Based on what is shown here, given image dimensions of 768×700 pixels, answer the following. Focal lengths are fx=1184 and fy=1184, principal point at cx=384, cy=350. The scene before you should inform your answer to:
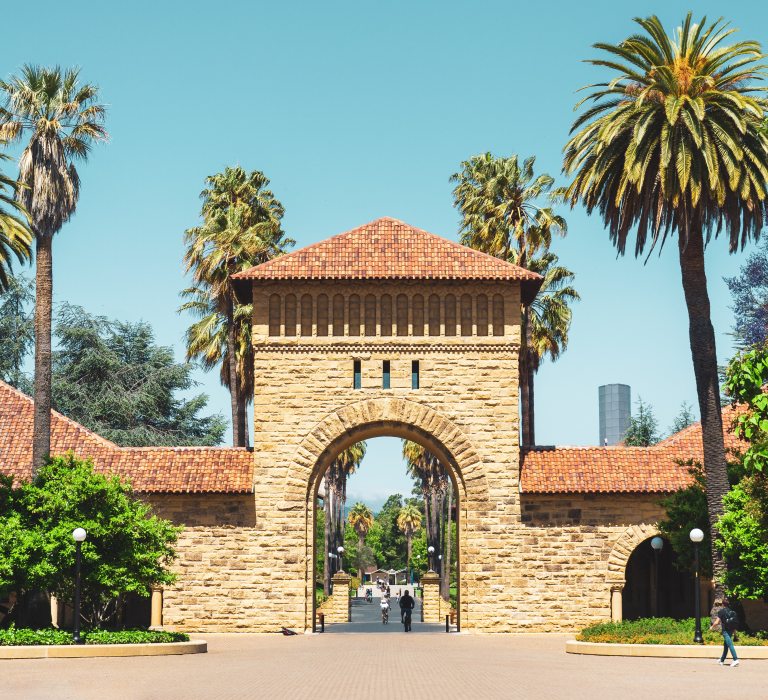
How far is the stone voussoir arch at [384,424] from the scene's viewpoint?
36.5m

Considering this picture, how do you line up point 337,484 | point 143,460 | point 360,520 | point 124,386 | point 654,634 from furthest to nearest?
point 360,520 → point 337,484 → point 124,386 → point 143,460 → point 654,634

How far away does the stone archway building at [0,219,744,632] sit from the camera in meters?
35.9

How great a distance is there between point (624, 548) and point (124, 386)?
114 feet

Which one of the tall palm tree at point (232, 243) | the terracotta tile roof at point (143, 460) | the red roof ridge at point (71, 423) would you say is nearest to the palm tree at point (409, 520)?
the tall palm tree at point (232, 243)

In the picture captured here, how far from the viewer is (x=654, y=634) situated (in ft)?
89.2

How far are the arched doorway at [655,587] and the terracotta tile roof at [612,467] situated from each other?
4.13 metres

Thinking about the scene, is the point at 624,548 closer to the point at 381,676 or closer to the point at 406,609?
the point at 406,609

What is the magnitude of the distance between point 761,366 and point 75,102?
1937 centimetres

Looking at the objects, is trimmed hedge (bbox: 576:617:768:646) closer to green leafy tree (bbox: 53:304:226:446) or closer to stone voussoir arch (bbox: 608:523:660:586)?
stone voussoir arch (bbox: 608:523:660:586)

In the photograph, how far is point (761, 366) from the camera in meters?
26.0

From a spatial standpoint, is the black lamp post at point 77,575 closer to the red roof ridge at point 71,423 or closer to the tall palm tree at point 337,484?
the red roof ridge at point 71,423

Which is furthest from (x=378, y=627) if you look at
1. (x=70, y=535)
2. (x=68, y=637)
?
(x=68, y=637)

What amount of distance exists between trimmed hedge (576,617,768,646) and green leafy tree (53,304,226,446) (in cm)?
3564

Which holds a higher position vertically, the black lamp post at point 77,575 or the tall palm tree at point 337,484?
the tall palm tree at point 337,484
